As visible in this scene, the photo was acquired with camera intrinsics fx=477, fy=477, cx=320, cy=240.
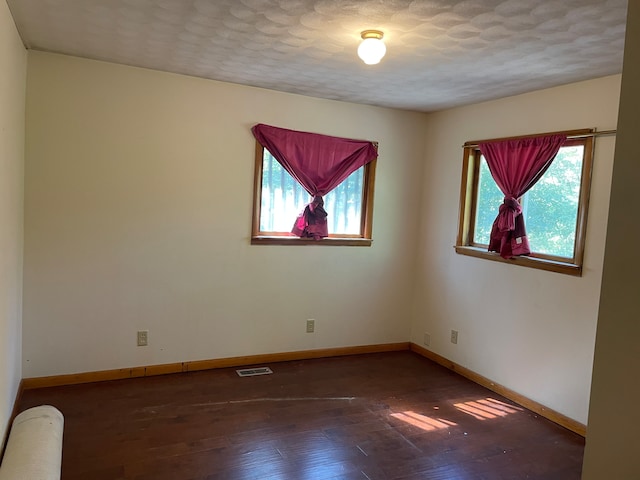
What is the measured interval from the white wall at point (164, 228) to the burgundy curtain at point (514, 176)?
107 centimetres

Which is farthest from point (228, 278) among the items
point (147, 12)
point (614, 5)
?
point (614, 5)

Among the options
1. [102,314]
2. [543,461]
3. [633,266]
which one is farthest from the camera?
[102,314]

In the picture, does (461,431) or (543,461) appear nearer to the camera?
(543,461)

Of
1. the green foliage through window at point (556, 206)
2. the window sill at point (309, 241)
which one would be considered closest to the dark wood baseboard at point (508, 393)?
the green foliage through window at point (556, 206)

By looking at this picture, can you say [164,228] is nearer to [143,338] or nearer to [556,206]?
[143,338]

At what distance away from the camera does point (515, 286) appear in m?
3.60

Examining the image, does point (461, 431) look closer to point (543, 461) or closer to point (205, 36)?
point (543, 461)

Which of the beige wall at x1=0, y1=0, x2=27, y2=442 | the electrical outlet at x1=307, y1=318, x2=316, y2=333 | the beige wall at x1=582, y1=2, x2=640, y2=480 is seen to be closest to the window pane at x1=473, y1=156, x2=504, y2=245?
the electrical outlet at x1=307, y1=318, x2=316, y2=333

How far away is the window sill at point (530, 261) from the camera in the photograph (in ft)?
10.4

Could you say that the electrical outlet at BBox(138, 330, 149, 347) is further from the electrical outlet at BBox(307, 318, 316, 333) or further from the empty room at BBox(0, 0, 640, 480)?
the electrical outlet at BBox(307, 318, 316, 333)

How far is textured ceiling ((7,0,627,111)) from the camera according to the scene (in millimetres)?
2168

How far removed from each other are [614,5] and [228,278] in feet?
9.94

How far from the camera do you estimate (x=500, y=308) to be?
3.73m

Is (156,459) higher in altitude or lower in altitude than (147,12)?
lower
